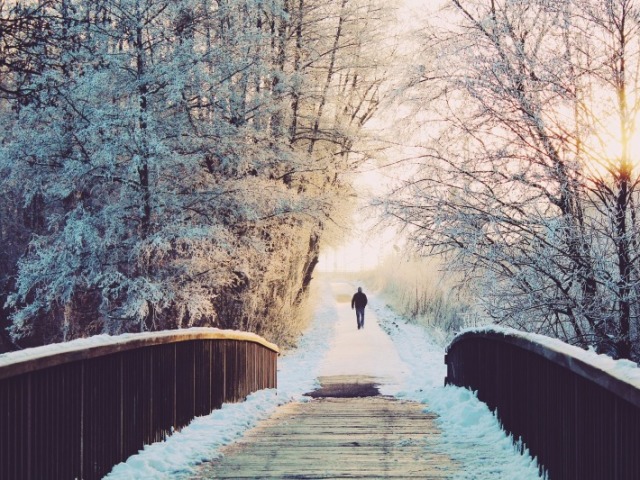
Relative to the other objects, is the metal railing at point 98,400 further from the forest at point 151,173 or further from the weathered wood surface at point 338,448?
the forest at point 151,173

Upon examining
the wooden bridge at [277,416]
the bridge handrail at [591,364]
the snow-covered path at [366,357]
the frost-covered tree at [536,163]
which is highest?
the frost-covered tree at [536,163]

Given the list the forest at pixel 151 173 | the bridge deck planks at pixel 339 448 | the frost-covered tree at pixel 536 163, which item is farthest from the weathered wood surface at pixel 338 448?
the forest at pixel 151 173

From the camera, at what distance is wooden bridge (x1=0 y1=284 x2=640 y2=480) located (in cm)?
396

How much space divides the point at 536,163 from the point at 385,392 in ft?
22.0

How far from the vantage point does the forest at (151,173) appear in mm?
13492

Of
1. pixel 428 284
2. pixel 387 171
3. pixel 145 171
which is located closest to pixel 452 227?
pixel 387 171

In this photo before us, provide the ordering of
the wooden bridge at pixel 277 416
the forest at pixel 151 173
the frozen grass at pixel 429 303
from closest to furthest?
the wooden bridge at pixel 277 416
the forest at pixel 151 173
the frozen grass at pixel 429 303

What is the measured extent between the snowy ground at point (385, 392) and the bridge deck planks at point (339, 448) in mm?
179

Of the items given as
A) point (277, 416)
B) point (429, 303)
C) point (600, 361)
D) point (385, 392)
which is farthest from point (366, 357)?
point (600, 361)

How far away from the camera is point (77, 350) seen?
4836 millimetres

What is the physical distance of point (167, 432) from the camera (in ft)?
22.8

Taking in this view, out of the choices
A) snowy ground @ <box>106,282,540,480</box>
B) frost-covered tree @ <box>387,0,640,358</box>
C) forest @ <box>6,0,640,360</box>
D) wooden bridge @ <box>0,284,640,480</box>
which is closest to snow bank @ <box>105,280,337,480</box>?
snowy ground @ <box>106,282,540,480</box>

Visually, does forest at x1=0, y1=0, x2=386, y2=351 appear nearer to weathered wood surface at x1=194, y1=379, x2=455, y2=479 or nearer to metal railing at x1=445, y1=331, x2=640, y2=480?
weathered wood surface at x1=194, y1=379, x2=455, y2=479

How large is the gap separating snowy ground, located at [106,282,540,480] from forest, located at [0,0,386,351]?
2.97m
